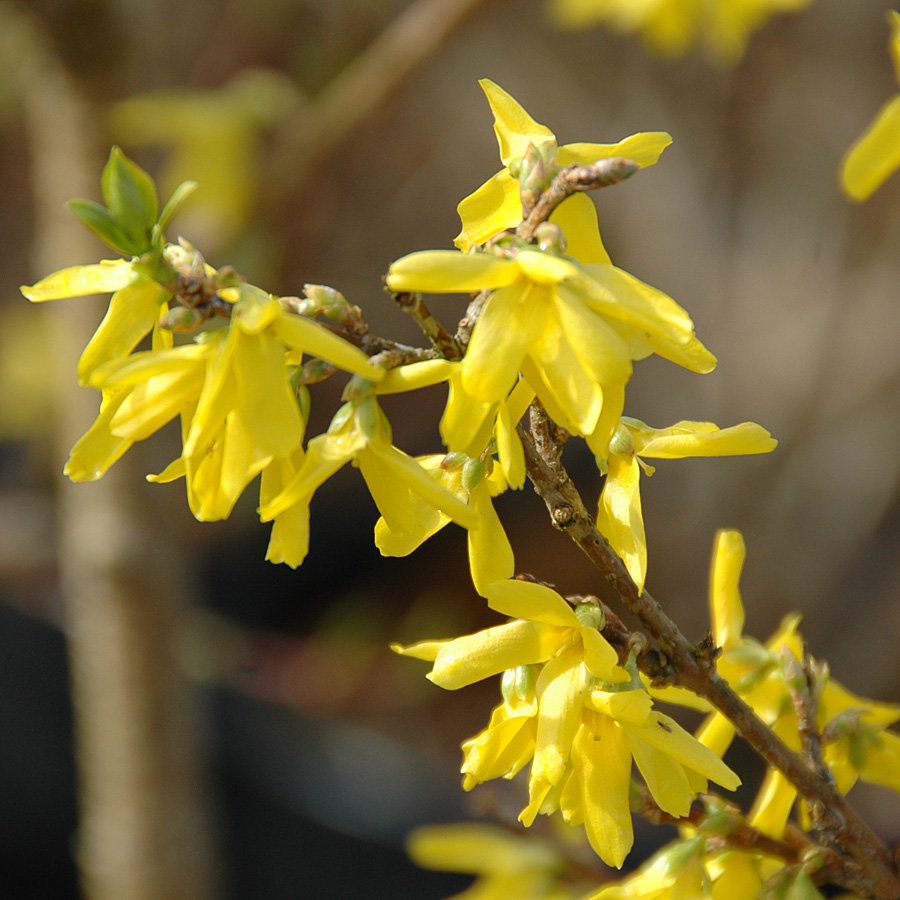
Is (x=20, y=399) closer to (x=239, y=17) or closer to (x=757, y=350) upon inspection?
(x=239, y=17)

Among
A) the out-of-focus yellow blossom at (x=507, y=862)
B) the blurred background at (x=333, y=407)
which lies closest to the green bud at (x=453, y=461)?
the out-of-focus yellow blossom at (x=507, y=862)

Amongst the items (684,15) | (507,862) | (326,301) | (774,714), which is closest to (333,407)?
(684,15)

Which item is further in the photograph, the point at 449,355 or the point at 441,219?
the point at 441,219

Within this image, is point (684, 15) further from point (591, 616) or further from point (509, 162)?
point (591, 616)

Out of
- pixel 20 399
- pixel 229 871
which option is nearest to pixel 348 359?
pixel 229 871

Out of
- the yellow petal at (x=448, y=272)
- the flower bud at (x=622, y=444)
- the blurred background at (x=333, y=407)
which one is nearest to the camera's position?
the yellow petal at (x=448, y=272)

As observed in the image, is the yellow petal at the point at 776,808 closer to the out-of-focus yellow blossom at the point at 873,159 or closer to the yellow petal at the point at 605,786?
the yellow petal at the point at 605,786

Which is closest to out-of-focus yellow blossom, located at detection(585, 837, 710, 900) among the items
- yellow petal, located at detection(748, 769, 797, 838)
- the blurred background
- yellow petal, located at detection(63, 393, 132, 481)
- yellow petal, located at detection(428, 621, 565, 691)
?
yellow petal, located at detection(748, 769, 797, 838)
